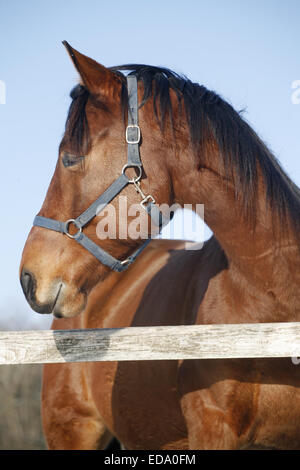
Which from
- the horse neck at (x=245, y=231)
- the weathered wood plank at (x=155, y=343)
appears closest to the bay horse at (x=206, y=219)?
the horse neck at (x=245, y=231)

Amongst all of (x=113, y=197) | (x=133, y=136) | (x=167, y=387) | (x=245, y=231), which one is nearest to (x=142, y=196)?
(x=113, y=197)

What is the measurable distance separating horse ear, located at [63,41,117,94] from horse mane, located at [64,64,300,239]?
Answer: 0.07 meters

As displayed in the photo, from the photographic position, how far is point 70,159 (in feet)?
9.07

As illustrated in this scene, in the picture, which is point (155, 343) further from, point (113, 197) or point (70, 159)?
point (70, 159)

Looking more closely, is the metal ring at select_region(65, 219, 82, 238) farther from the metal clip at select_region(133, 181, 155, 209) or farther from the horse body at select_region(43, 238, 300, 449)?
the horse body at select_region(43, 238, 300, 449)

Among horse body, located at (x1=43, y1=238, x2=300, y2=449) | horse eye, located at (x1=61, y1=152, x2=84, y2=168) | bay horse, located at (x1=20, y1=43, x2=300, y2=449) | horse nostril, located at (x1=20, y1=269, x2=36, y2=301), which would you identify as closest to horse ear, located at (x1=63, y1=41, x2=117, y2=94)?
bay horse, located at (x1=20, y1=43, x2=300, y2=449)

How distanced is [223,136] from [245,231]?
0.47 meters

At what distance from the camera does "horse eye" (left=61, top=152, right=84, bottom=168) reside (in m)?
2.76

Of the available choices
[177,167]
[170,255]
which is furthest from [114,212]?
[170,255]

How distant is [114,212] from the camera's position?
2730mm
